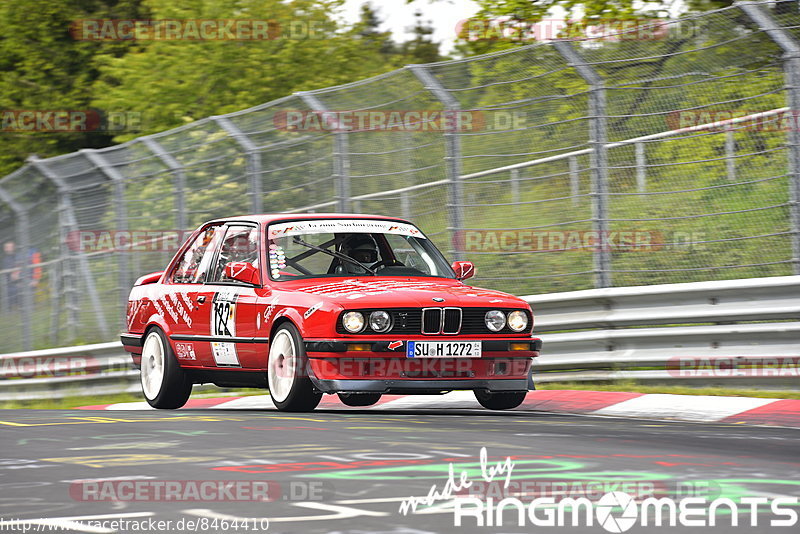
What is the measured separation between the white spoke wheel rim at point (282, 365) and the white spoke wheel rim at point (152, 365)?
5.43 ft

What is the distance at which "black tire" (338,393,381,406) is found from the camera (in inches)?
476

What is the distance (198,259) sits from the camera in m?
12.0

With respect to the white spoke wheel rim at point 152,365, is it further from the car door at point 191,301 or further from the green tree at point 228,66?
the green tree at point 228,66

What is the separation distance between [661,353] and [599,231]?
3.76 feet

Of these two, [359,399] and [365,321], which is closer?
[365,321]

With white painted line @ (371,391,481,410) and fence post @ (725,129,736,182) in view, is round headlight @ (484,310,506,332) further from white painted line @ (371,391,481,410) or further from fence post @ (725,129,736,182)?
fence post @ (725,129,736,182)

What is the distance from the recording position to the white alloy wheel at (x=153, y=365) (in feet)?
39.2

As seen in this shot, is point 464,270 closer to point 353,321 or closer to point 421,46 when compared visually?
point 353,321

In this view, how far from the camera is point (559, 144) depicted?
12.5 metres

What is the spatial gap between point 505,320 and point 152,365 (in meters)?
3.36

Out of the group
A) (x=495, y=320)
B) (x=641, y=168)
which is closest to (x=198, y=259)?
(x=495, y=320)
